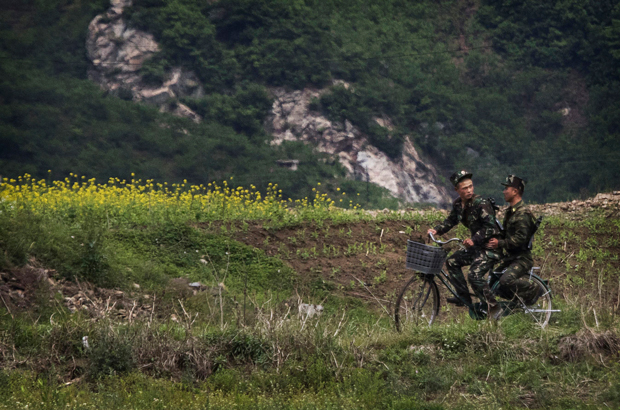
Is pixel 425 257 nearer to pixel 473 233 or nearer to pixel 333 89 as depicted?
pixel 473 233

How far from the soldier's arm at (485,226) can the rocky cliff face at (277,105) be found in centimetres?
2873

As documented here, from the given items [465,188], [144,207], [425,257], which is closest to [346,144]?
[144,207]

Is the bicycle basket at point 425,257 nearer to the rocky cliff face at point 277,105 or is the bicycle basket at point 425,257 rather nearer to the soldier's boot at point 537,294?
the soldier's boot at point 537,294

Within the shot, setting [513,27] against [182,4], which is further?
[513,27]

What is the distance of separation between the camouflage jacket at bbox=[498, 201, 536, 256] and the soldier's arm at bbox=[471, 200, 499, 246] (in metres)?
0.14

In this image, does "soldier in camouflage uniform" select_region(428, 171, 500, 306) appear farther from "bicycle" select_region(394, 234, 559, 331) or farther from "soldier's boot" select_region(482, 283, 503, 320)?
"bicycle" select_region(394, 234, 559, 331)

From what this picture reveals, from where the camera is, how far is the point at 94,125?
110ft

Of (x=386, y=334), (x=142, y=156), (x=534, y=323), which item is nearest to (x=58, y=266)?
(x=386, y=334)

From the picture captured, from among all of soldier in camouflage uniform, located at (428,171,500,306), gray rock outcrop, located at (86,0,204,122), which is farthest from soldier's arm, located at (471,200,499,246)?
gray rock outcrop, located at (86,0,204,122)

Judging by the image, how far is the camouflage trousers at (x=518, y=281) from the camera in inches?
283

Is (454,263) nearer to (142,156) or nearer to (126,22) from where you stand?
(142,156)

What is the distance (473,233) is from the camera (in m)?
7.41

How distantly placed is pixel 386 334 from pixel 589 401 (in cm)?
219

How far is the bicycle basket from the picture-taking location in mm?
7203
